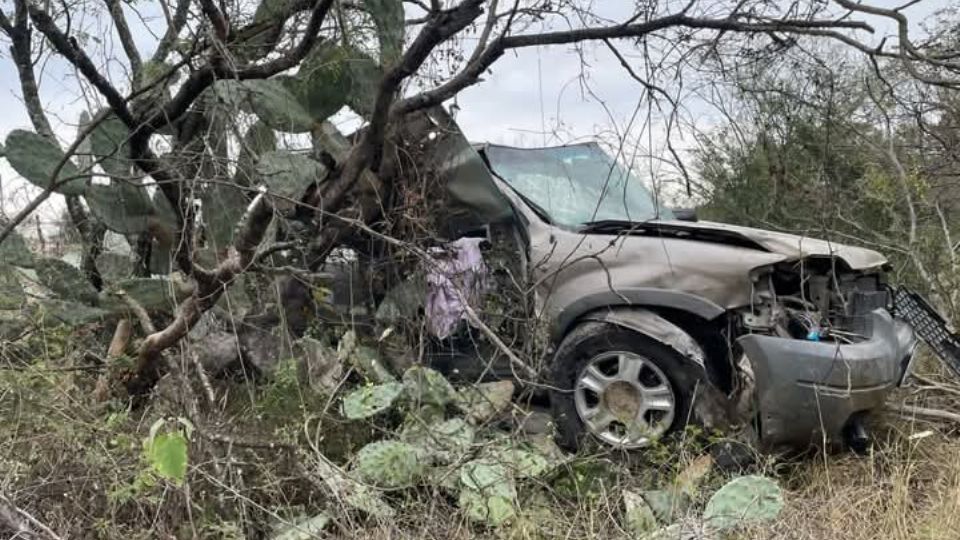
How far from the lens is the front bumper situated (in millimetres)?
3607

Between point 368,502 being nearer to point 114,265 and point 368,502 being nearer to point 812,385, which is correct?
point 812,385

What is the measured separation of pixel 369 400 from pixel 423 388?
279mm

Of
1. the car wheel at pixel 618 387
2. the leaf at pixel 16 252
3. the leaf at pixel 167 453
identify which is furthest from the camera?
the leaf at pixel 16 252

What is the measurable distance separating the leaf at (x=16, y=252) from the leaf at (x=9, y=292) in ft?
0.20

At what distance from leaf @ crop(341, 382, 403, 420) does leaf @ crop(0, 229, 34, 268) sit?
1943 mm

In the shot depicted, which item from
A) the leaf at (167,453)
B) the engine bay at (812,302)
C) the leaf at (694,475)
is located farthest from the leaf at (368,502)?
the engine bay at (812,302)

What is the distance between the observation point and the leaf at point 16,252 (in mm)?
4129

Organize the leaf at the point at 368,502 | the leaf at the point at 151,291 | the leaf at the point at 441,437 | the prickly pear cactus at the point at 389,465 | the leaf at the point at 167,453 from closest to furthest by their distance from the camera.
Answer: the leaf at the point at 167,453 → the leaf at the point at 368,502 → the prickly pear cactus at the point at 389,465 → the leaf at the point at 441,437 → the leaf at the point at 151,291

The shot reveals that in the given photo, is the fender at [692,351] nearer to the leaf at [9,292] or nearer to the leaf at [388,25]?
the leaf at [388,25]

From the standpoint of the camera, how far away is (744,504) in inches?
121

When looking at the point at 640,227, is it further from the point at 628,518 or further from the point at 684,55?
the point at 628,518

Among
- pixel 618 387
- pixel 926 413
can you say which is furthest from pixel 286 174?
pixel 926 413

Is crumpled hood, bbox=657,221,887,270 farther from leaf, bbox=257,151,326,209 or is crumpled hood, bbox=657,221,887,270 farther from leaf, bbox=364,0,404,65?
leaf, bbox=257,151,326,209

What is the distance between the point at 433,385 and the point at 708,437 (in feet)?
4.47
